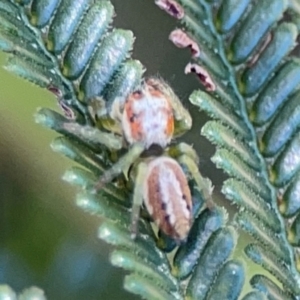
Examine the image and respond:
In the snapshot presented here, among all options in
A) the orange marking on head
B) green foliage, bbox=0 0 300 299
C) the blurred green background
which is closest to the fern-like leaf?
green foliage, bbox=0 0 300 299

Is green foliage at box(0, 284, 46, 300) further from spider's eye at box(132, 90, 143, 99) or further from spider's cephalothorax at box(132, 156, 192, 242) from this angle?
spider's eye at box(132, 90, 143, 99)

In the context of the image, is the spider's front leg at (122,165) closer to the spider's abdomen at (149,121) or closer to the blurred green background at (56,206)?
the spider's abdomen at (149,121)

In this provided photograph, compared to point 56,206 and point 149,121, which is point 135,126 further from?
point 56,206

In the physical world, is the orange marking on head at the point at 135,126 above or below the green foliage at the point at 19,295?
above

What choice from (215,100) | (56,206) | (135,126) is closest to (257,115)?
(215,100)

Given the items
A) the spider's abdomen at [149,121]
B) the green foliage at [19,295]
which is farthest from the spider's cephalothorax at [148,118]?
the green foliage at [19,295]

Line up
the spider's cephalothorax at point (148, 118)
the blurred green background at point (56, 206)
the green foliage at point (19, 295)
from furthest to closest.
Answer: the blurred green background at point (56, 206) → the spider's cephalothorax at point (148, 118) → the green foliage at point (19, 295)

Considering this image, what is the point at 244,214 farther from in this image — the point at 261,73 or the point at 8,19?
the point at 8,19

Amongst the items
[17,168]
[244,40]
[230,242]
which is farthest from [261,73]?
[17,168]
